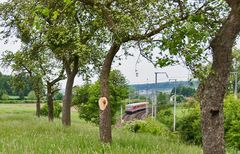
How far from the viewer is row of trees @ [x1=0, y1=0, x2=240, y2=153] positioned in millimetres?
6977

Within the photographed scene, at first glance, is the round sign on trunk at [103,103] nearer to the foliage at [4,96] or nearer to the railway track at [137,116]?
the railway track at [137,116]

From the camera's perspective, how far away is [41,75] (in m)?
27.2

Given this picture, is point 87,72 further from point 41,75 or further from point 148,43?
point 148,43

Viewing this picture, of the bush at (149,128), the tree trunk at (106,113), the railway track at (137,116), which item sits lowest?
the railway track at (137,116)

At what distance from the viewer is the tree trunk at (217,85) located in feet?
22.7

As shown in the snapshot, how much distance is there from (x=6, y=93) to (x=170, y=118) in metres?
56.7

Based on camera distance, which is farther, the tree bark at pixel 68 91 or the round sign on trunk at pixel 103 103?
the tree bark at pixel 68 91

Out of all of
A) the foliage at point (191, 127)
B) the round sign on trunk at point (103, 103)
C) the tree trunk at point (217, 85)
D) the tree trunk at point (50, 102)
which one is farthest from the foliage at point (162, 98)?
the tree trunk at point (217, 85)

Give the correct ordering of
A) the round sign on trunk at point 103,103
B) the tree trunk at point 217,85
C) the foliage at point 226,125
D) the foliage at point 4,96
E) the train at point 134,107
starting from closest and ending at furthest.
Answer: the tree trunk at point 217,85 → the round sign on trunk at point 103,103 → the foliage at point 226,125 → the train at point 134,107 → the foliage at point 4,96

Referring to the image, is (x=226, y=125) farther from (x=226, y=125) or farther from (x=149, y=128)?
(x=149, y=128)

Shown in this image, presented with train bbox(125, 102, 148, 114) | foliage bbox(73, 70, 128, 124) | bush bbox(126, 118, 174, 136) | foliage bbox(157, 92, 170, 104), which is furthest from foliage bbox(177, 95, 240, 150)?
train bbox(125, 102, 148, 114)

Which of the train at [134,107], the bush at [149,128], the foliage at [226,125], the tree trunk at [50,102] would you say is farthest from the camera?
the train at [134,107]

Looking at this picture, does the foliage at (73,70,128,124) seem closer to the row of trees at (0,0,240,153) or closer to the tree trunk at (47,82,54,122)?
the tree trunk at (47,82,54,122)

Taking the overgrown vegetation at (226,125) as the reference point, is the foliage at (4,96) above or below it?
above
